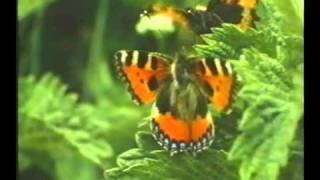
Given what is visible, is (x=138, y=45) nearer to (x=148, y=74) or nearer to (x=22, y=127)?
(x=148, y=74)

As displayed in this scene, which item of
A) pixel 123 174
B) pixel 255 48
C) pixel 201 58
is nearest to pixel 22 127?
pixel 123 174

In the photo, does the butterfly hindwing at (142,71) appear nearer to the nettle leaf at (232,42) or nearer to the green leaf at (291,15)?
the nettle leaf at (232,42)

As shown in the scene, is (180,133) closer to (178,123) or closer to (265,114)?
(178,123)

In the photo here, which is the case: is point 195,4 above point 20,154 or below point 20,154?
above

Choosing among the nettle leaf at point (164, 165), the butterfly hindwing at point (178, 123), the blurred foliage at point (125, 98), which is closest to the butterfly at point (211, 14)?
the blurred foliage at point (125, 98)

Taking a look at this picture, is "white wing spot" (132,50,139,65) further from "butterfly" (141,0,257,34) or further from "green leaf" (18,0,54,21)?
"green leaf" (18,0,54,21)

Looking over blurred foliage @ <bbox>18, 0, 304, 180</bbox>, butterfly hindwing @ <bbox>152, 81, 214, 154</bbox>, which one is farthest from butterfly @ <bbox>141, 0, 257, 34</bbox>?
butterfly hindwing @ <bbox>152, 81, 214, 154</bbox>

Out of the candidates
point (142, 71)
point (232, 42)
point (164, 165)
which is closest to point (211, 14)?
point (232, 42)
